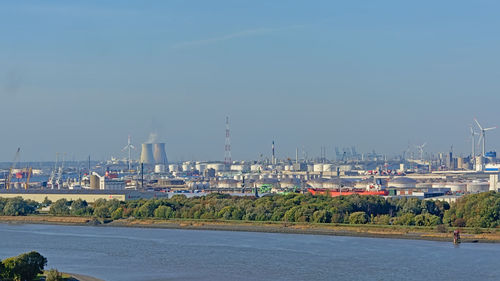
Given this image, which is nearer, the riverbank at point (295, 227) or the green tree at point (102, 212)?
the riverbank at point (295, 227)

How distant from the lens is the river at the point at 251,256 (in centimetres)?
1462

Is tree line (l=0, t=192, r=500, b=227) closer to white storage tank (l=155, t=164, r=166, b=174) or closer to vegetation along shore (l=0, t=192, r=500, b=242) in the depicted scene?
vegetation along shore (l=0, t=192, r=500, b=242)

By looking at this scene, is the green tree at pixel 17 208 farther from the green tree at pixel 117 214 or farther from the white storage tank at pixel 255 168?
the white storage tank at pixel 255 168

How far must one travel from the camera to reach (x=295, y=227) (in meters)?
23.3

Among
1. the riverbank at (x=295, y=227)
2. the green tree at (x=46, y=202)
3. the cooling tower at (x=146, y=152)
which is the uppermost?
the cooling tower at (x=146, y=152)

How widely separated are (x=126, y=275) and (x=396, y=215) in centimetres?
1160

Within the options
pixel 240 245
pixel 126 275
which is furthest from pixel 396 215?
pixel 126 275

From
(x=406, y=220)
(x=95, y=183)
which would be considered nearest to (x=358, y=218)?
(x=406, y=220)

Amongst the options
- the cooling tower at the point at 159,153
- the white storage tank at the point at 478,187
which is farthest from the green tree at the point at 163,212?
the cooling tower at the point at 159,153

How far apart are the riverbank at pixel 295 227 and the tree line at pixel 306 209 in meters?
0.50

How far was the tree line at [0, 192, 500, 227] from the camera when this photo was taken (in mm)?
22141

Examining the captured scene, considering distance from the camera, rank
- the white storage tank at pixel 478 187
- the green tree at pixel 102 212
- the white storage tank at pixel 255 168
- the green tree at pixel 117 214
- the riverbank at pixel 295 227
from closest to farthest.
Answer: the riverbank at pixel 295 227
the green tree at pixel 117 214
the green tree at pixel 102 212
the white storage tank at pixel 478 187
the white storage tank at pixel 255 168

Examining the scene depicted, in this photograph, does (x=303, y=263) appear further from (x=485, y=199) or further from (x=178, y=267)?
(x=485, y=199)

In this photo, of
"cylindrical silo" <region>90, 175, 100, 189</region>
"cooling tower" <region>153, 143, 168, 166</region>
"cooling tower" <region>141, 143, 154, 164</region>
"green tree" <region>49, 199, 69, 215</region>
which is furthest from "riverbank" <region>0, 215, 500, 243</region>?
"cooling tower" <region>153, 143, 168, 166</region>
